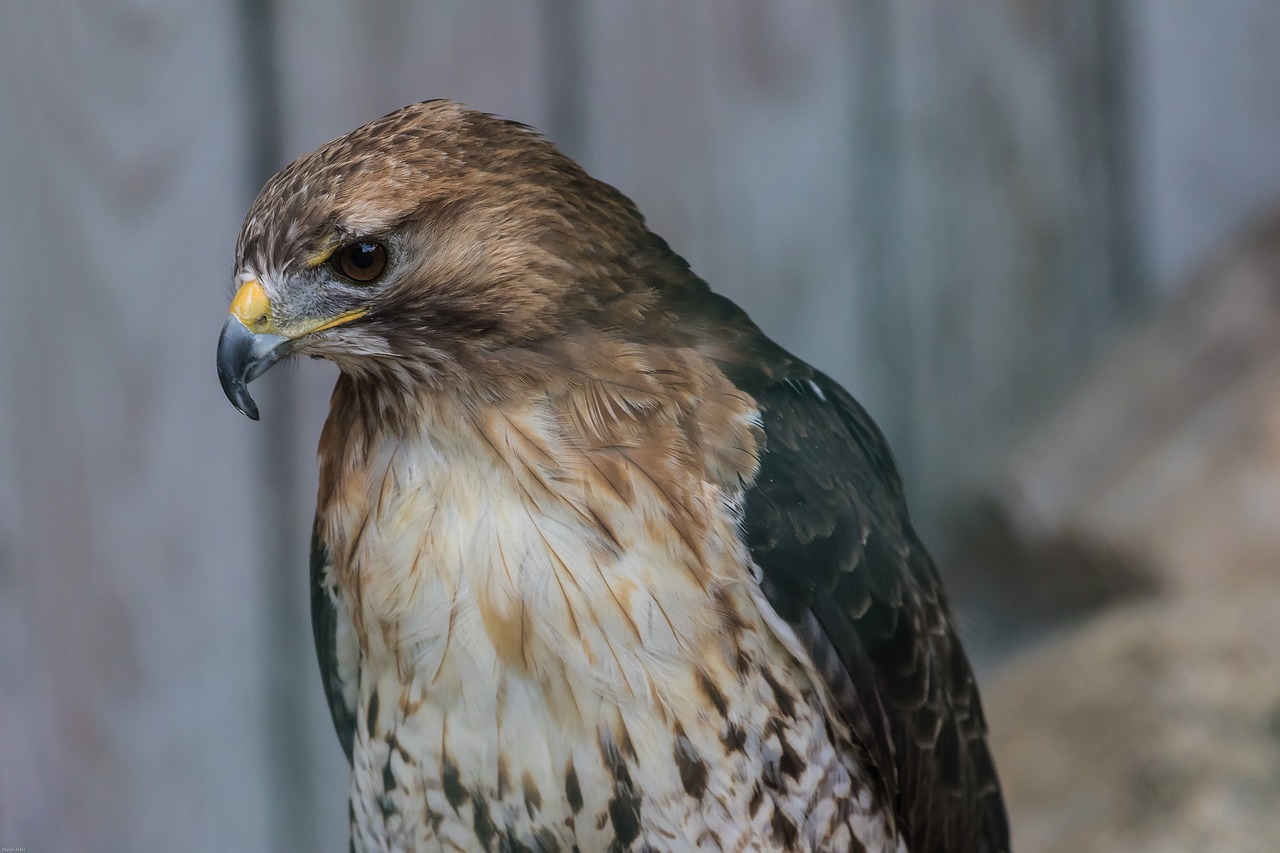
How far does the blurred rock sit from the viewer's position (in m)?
2.51

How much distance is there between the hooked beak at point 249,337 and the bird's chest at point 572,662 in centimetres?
21

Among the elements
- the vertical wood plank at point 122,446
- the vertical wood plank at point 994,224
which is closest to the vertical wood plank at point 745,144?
the vertical wood plank at point 994,224

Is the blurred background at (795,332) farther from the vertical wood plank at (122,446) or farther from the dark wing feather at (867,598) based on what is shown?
the dark wing feather at (867,598)

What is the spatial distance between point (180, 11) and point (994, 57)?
1.93 m

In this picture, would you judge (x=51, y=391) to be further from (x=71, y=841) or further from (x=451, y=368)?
(x=451, y=368)

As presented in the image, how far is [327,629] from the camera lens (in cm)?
191

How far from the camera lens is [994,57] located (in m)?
3.27

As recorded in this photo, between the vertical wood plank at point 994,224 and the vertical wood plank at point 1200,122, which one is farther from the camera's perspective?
the vertical wood plank at point 1200,122

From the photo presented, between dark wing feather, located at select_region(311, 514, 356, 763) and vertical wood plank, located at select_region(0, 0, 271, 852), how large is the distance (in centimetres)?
94

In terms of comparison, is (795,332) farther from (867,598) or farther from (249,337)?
(249,337)

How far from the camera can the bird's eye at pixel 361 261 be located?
4.98 feet

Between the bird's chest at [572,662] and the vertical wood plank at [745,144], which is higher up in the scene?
the vertical wood plank at [745,144]

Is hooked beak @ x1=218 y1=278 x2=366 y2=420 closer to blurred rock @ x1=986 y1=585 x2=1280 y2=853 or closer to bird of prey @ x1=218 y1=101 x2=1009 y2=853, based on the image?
bird of prey @ x1=218 y1=101 x2=1009 y2=853

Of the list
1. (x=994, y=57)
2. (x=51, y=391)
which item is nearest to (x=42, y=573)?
(x=51, y=391)
